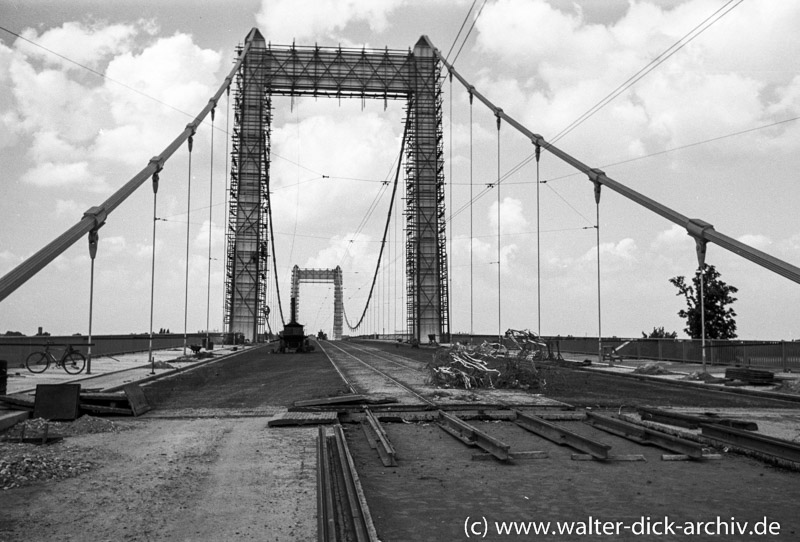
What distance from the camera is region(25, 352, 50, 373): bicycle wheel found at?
24.4m

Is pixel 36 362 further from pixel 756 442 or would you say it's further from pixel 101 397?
pixel 756 442

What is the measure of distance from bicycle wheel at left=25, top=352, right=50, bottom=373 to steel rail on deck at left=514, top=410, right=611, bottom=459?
60.3ft

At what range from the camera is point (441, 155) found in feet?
229

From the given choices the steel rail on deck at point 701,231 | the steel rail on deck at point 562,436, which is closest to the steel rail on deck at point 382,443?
the steel rail on deck at point 562,436

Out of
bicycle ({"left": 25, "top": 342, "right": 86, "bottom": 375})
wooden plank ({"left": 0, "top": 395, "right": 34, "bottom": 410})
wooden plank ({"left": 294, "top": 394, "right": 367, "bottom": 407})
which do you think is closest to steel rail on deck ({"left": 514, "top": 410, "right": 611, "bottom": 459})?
wooden plank ({"left": 294, "top": 394, "right": 367, "bottom": 407})

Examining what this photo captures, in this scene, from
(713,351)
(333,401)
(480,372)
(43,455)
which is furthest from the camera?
(713,351)

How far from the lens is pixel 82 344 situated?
25.0 meters

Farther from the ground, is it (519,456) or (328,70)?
(328,70)

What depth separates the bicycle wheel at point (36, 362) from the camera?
24377 mm

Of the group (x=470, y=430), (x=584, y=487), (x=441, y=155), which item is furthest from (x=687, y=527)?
(x=441, y=155)

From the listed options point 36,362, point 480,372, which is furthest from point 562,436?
point 36,362

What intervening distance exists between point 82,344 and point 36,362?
170 centimetres

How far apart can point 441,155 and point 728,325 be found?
37646 mm

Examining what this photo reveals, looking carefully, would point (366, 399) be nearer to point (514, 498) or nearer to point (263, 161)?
point (514, 498)
